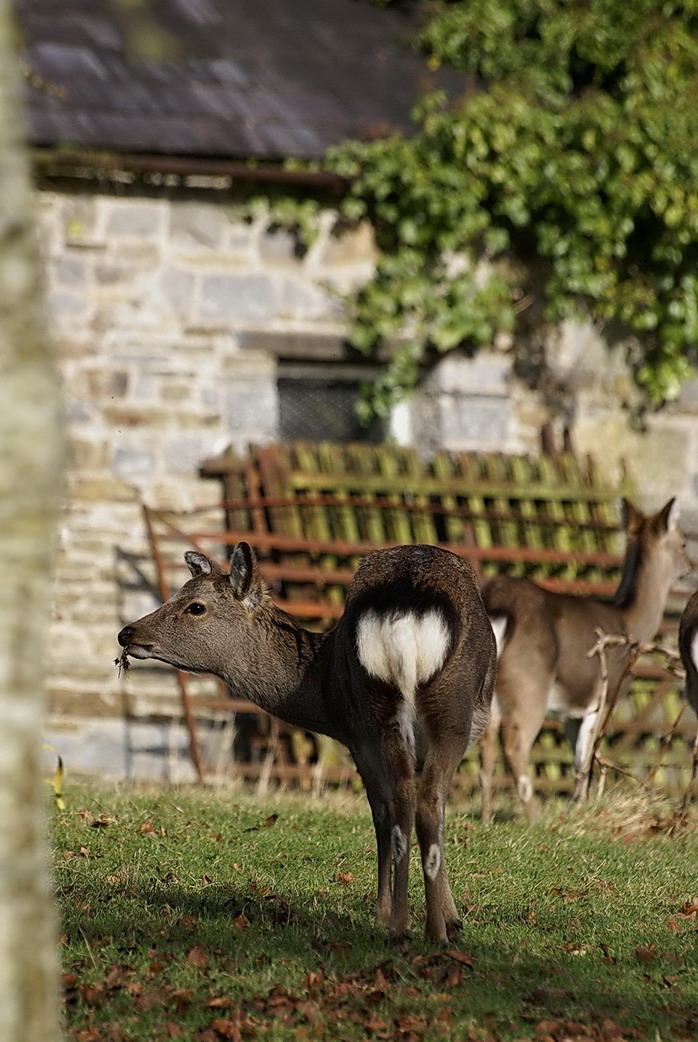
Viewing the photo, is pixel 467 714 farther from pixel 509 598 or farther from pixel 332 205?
pixel 332 205

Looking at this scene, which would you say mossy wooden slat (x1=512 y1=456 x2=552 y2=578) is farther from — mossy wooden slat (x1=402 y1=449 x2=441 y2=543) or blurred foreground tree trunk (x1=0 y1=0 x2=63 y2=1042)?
blurred foreground tree trunk (x1=0 y1=0 x2=63 y2=1042)

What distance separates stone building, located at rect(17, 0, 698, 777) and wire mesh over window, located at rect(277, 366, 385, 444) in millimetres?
18

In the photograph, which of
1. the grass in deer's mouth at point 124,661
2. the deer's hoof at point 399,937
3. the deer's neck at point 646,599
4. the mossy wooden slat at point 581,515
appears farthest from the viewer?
the mossy wooden slat at point 581,515

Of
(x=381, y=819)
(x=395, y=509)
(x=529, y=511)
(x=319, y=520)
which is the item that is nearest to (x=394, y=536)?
(x=395, y=509)

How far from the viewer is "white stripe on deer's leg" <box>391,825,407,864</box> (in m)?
5.08

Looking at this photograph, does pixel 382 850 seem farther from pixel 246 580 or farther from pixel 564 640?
pixel 564 640

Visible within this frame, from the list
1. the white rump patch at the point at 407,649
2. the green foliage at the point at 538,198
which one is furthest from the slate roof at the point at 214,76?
the white rump patch at the point at 407,649

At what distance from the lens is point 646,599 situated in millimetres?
9594

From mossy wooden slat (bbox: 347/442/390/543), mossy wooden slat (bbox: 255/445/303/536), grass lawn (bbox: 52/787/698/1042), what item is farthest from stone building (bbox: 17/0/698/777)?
grass lawn (bbox: 52/787/698/1042)

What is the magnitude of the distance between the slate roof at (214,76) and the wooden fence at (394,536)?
243 cm

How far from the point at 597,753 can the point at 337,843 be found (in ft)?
6.89

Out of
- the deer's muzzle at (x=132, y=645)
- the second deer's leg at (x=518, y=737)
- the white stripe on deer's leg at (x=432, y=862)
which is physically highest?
the deer's muzzle at (x=132, y=645)

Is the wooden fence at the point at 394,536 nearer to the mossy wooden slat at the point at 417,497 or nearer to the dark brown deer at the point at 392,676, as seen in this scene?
the mossy wooden slat at the point at 417,497

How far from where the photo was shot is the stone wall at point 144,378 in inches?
403
